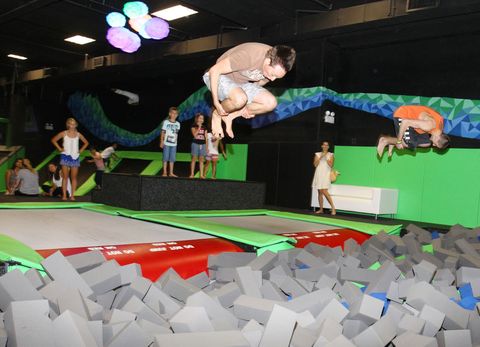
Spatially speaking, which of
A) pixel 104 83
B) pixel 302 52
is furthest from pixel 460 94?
pixel 104 83

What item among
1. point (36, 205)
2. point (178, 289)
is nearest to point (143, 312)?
point (178, 289)

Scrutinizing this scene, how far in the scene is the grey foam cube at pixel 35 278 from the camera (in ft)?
7.19

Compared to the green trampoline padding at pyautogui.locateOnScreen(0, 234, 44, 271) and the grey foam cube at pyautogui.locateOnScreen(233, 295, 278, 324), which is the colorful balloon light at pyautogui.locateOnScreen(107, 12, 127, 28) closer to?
the green trampoline padding at pyautogui.locateOnScreen(0, 234, 44, 271)

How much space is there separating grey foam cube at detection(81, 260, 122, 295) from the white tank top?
15.6 ft

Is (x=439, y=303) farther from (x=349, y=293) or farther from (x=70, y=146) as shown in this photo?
(x=70, y=146)

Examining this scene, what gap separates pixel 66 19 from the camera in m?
9.32

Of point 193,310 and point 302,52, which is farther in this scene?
point 302,52

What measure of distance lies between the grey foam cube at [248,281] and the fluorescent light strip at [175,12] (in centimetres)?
681

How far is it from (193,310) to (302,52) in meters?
7.71

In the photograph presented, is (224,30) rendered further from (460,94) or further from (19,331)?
(19,331)

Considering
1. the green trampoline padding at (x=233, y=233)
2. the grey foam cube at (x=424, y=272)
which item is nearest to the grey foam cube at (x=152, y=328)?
the green trampoline padding at (x=233, y=233)

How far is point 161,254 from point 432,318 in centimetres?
173

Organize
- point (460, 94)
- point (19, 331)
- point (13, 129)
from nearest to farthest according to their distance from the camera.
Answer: point (19, 331), point (460, 94), point (13, 129)

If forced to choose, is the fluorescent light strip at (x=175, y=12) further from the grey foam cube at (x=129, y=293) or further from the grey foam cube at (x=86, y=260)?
the grey foam cube at (x=129, y=293)
